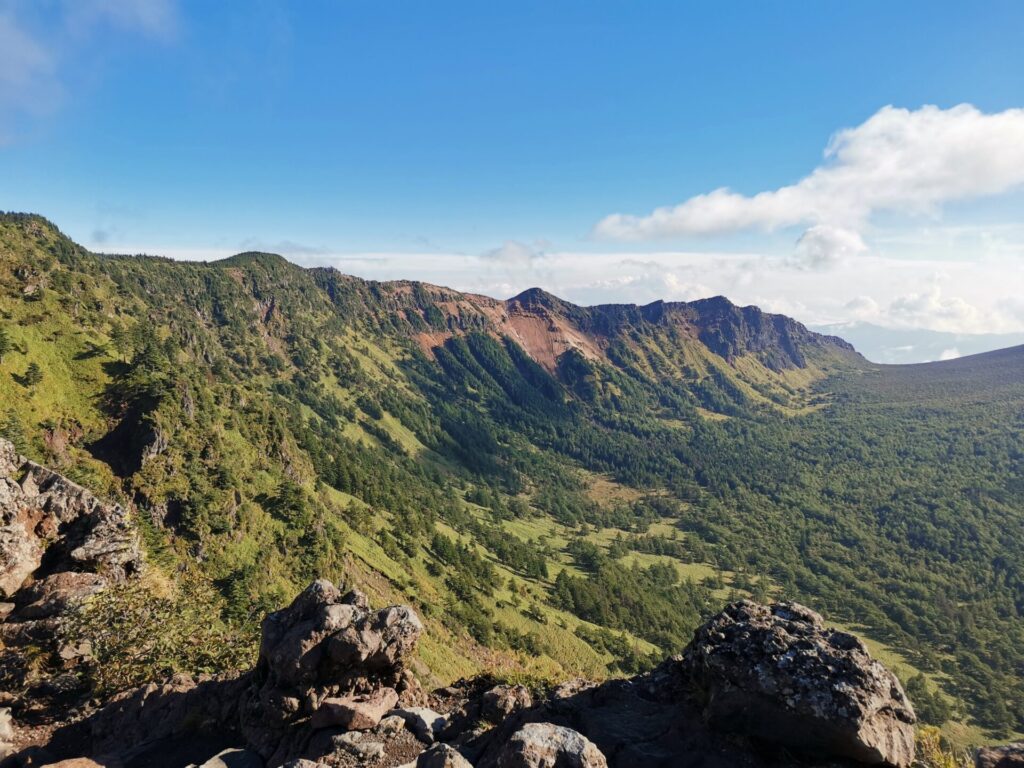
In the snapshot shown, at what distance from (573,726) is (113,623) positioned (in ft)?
87.6

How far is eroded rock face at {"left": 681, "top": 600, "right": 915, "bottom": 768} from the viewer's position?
13.7 meters

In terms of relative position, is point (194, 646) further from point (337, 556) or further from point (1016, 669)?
point (1016, 669)

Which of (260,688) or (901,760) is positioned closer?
(901,760)

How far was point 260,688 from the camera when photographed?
2205 centimetres

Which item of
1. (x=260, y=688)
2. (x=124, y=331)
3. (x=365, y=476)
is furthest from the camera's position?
(x=365, y=476)

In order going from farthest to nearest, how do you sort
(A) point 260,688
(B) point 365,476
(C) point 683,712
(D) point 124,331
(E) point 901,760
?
(B) point 365,476 < (D) point 124,331 < (A) point 260,688 < (C) point 683,712 < (E) point 901,760

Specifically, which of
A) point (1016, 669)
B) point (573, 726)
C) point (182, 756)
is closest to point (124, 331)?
point (182, 756)

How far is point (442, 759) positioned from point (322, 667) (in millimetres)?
10104

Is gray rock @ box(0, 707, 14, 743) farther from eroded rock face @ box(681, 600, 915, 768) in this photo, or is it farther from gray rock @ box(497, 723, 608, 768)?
eroded rock face @ box(681, 600, 915, 768)

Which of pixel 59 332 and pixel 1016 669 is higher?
pixel 59 332

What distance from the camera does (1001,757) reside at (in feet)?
40.8

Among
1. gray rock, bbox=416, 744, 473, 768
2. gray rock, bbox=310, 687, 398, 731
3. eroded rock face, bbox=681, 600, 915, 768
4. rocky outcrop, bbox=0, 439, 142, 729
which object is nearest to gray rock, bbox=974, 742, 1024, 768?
eroded rock face, bbox=681, 600, 915, 768

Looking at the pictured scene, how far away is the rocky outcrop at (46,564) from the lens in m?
25.4

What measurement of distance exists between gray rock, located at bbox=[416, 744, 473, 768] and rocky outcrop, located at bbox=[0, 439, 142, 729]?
23471mm
